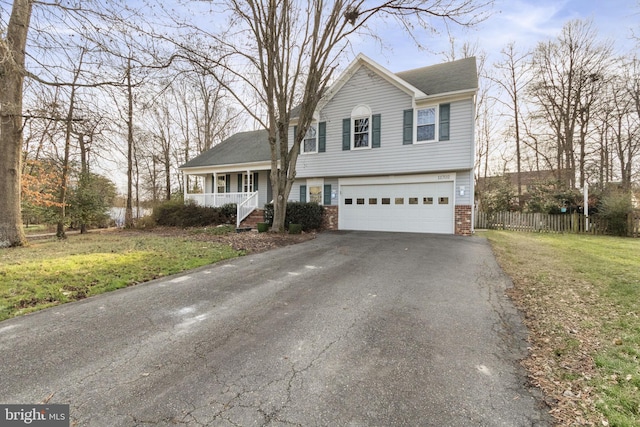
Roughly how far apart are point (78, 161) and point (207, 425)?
19283 millimetres

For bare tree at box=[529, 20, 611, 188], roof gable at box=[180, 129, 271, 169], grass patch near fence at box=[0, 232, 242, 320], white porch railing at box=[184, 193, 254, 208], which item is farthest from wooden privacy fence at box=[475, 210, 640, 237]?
grass patch near fence at box=[0, 232, 242, 320]

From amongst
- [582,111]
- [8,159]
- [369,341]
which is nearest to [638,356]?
[369,341]

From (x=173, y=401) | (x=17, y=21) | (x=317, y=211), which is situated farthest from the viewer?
(x=317, y=211)

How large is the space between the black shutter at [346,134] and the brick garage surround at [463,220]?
18.1 ft

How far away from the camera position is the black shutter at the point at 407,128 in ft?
40.7

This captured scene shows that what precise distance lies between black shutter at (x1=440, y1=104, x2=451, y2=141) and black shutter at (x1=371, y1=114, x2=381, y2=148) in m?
2.61

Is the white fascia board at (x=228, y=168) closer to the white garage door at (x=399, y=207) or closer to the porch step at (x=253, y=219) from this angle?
the porch step at (x=253, y=219)

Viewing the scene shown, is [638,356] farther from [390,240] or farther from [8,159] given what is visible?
[8,159]

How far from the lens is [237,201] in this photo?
15.9 m

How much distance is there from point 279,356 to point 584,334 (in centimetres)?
354

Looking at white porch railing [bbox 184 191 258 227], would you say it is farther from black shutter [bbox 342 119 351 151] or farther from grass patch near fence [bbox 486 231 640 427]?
grass patch near fence [bbox 486 231 640 427]

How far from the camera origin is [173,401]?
87.7 inches

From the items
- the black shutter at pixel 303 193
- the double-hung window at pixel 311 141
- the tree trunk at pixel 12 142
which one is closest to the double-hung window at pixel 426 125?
the double-hung window at pixel 311 141

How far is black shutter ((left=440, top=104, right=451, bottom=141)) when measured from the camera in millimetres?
11766
